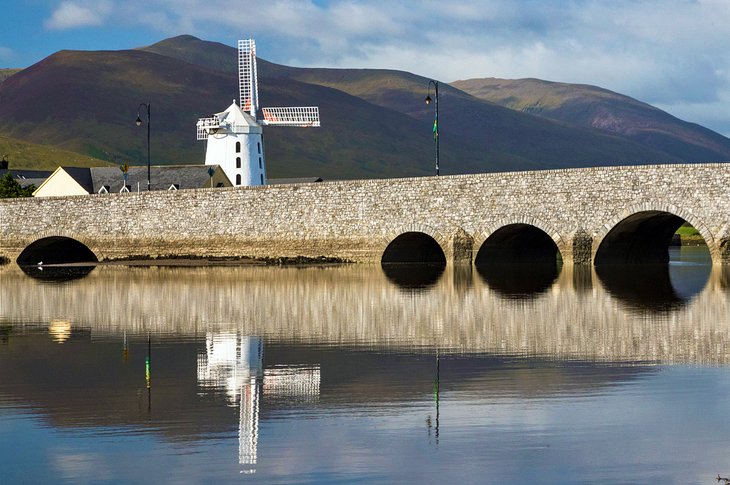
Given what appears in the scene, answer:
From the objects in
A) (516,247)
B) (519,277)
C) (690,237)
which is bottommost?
(690,237)

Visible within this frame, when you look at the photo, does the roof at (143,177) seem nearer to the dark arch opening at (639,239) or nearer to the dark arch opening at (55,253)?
the dark arch opening at (55,253)

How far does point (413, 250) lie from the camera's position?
179 ft

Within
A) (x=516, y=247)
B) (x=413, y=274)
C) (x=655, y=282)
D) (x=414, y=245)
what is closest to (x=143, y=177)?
(x=414, y=245)

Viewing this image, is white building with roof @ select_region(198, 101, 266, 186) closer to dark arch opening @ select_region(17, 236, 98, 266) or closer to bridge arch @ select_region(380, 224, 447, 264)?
dark arch opening @ select_region(17, 236, 98, 266)

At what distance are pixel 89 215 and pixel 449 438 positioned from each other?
2012 inches

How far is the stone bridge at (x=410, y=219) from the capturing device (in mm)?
43375

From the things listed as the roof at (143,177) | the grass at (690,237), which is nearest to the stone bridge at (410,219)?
the roof at (143,177)

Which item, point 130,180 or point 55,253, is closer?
point 55,253

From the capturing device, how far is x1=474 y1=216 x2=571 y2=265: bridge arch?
46219 mm

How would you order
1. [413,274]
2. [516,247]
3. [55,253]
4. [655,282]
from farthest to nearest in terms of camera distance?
[55,253], [516,247], [413,274], [655,282]

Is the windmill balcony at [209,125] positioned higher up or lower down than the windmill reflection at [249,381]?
higher up

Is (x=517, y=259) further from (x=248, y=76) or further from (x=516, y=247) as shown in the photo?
(x=248, y=76)

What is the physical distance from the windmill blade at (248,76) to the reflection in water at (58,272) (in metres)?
34.5

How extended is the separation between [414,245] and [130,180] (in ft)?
148
